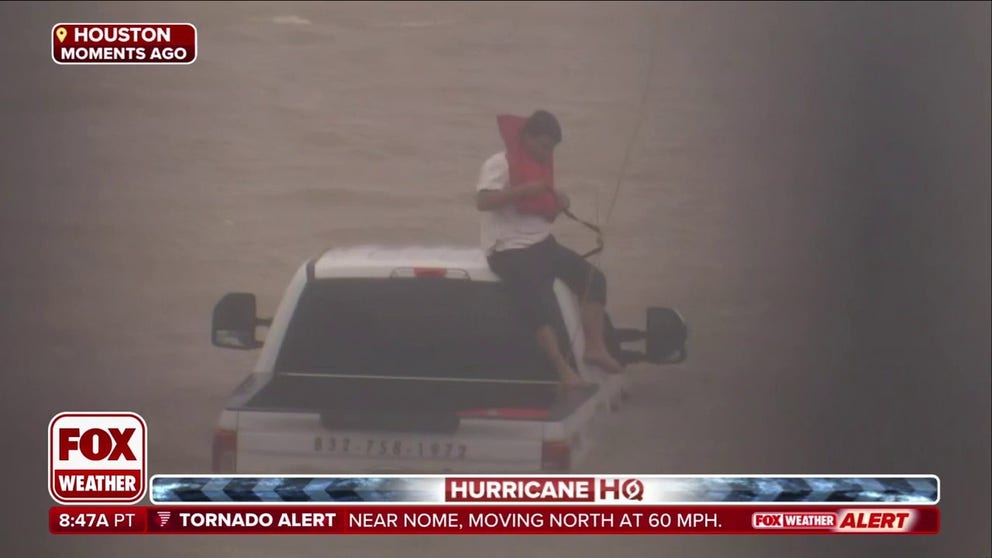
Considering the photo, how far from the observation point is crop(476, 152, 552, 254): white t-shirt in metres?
3.19

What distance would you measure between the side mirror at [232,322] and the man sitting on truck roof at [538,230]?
67 centimetres

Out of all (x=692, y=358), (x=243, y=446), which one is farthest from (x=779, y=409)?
(x=243, y=446)

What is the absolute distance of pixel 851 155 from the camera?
3246 millimetres

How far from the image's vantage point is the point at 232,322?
317 cm

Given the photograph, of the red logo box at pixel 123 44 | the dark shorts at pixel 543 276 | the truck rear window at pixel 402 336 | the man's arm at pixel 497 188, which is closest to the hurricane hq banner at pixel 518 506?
the truck rear window at pixel 402 336

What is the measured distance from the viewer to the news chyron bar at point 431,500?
10.5 feet

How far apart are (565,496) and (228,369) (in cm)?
99

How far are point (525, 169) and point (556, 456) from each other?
31.3 inches

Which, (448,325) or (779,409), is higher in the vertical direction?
(448,325)

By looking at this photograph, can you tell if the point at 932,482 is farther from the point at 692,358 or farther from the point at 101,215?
the point at 101,215

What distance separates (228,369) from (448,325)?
0.61 meters

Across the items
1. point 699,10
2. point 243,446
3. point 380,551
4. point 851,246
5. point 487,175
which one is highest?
point 699,10

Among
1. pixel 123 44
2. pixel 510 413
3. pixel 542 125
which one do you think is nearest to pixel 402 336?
pixel 510 413

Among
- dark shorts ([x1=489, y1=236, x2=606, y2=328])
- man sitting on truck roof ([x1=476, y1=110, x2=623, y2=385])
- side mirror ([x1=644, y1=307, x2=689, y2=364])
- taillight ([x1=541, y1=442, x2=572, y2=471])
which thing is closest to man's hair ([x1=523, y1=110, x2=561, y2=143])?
man sitting on truck roof ([x1=476, y1=110, x2=623, y2=385])
